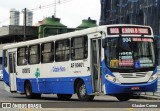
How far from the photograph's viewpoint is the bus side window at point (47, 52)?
22.6 metres

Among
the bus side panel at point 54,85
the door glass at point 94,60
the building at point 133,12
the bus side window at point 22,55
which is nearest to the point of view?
the door glass at point 94,60

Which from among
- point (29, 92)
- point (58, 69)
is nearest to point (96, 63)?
point (58, 69)

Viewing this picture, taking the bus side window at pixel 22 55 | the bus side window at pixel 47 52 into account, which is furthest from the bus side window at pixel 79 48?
the bus side window at pixel 22 55

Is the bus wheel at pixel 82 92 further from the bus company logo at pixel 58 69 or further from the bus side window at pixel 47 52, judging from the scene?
the bus side window at pixel 47 52

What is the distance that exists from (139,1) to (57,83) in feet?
52.3

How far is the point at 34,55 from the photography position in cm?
2450

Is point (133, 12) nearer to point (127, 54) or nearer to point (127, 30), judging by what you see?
point (127, 30)

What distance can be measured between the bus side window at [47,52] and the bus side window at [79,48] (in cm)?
208

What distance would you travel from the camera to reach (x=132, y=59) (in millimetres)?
18609

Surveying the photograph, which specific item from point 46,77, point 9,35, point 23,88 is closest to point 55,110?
point 46,77

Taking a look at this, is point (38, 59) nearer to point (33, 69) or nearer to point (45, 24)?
point (33, 69)

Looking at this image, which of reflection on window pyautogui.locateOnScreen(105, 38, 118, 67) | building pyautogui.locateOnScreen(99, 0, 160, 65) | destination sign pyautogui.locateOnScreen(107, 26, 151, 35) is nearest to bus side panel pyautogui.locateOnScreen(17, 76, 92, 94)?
reflection on window pyautogui.locateOnScreen(105, 38, 118, 67)

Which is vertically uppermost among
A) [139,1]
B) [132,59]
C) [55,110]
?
[139,1]

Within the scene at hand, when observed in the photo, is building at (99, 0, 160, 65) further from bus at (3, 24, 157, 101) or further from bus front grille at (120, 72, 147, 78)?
bus front grille at (120, 72, 147, 78)
